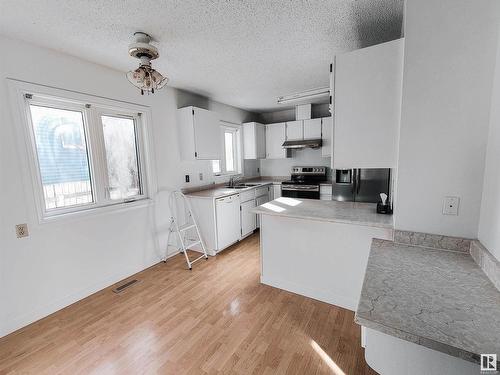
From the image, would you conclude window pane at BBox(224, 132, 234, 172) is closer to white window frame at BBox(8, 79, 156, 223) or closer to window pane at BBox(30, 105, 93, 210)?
white window frame at BBox(8, 79, 156, 223)

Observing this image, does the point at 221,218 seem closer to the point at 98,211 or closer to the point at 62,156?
the point at 98,211

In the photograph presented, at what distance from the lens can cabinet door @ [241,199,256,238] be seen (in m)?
3.79

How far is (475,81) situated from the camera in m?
1.19

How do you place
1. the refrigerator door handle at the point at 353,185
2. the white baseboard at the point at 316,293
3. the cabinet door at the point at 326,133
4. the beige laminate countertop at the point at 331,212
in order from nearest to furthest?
the beige laminate countertop at the point at 331,212 < the white baseboard at the point at 316,293 < the refrigerator door handle at the point at 353,185 < the cabinet door at the point at 326,133

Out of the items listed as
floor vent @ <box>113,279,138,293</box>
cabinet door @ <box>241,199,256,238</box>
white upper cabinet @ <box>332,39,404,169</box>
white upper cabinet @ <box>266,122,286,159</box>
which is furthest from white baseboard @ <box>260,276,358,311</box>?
white upper cabinet @ <box>266,122,286,159</box>

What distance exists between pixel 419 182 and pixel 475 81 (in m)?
0.59

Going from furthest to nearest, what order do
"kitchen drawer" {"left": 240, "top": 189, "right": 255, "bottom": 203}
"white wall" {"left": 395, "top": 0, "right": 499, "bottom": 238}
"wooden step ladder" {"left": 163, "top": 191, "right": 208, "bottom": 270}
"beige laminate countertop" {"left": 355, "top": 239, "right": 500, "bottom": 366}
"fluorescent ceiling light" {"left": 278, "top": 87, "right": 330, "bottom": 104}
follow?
"kitchen drawer" {"left": 240, "top": 189, "right": 255, "bottom": 203} < "fluorescent ceiling light" {"left": 278, "top": 87, "right": 330, "bottom": 104} < "wooden step ladder" {"left": 163, "top": 191, "right": 208, "bottom": 270} < "white wall" {"left": 395, "top": 0, "right": 499, "bottom": 238} < "beige laminate countertop" {"left": 355, "top": 239, "right": 500, "bottom": 366}

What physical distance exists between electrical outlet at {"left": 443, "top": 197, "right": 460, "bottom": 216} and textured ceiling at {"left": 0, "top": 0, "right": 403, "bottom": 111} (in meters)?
1.35

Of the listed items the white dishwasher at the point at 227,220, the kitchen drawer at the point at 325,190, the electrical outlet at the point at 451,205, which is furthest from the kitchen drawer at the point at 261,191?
the electrical outlet at the point at 451,205

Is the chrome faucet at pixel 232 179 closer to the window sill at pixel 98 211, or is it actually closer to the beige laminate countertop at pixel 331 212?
the window sill at pixel 98 211

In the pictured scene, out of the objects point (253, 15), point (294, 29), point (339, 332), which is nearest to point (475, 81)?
point (294, 29)

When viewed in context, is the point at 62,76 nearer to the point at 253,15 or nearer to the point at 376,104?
the point at 253,15

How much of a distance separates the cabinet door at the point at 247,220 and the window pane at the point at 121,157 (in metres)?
1.64

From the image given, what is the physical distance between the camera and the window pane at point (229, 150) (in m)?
4.54
